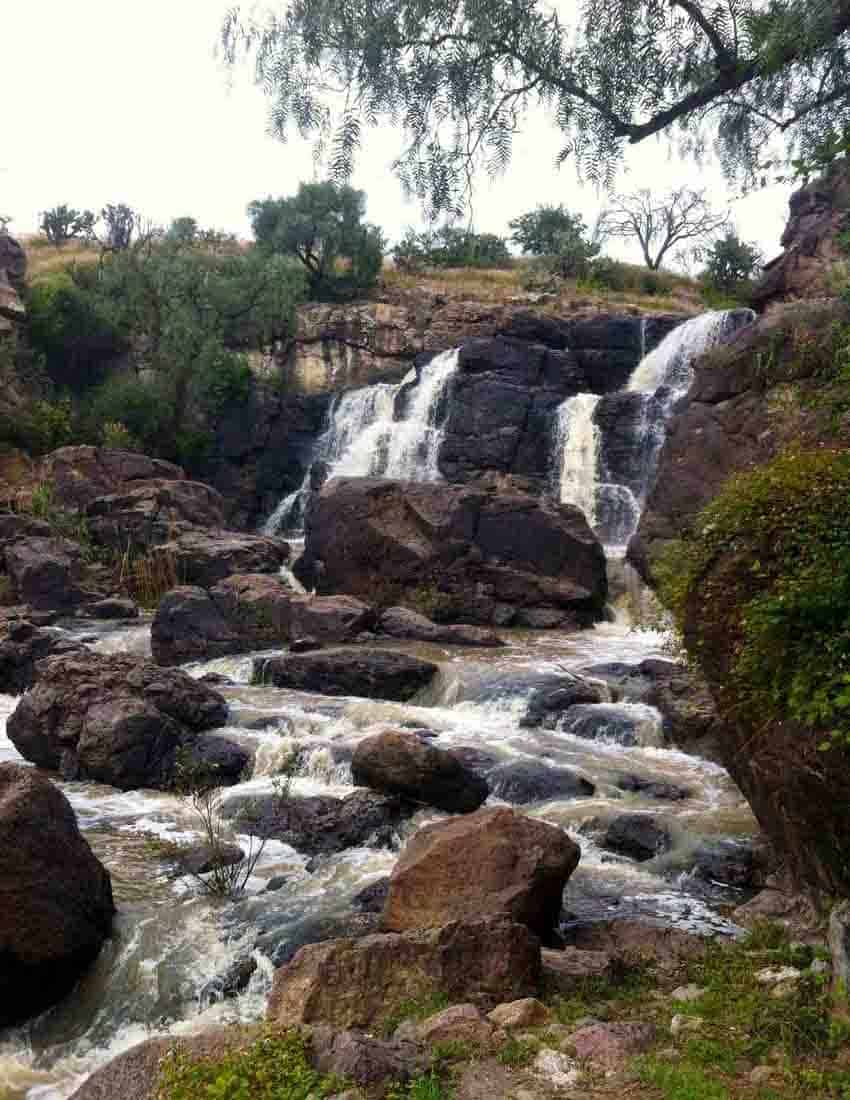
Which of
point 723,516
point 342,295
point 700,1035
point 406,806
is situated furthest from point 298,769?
point 342,295

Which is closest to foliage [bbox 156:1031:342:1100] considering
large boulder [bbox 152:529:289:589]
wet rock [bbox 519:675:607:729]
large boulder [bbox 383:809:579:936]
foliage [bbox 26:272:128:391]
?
large boulder [bbox 383:809:579:936]

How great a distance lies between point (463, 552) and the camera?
73.0 ft

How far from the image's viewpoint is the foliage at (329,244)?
4022 cm

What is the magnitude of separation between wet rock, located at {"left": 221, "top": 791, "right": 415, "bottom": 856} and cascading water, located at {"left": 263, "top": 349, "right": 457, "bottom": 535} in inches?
751

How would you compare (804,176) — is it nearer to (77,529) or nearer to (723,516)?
(723,516)

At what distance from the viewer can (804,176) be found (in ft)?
16.6

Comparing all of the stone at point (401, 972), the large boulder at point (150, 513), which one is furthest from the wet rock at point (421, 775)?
the large boulder at point (150, 513)

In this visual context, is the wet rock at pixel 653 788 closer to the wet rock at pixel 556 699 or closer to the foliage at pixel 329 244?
the wet rock at pixel 556 699

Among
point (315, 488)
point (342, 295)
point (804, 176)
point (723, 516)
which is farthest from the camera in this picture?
point (342, 295)

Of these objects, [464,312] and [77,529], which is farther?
[464,312]

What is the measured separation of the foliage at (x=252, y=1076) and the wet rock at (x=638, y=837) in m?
5.30

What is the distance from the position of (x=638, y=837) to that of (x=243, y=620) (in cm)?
1105

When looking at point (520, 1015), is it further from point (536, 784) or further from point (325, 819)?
point (536, 784)

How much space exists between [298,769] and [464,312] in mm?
27879
